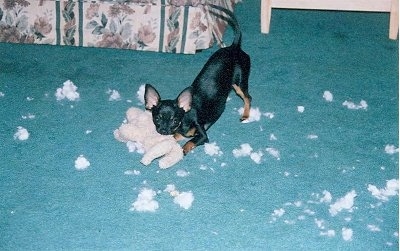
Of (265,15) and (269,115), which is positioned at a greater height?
(265,15)

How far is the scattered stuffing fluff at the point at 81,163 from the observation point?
2.59 m

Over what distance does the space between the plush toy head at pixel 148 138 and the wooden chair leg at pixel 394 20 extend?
230 cm

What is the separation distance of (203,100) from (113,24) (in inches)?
48.7

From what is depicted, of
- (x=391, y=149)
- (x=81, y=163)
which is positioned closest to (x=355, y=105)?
(x=391, y=149)

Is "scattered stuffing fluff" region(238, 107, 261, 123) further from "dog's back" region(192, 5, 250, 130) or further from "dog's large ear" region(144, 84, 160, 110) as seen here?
"dog's large ear" region(144, 84, 160, 110)

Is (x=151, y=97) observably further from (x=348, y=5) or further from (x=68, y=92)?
(x=348, y=5)

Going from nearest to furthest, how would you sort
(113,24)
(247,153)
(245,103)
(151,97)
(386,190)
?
(386,190)
(151,97)
(247,153)
(245,103)
(113,24)

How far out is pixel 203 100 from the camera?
281cm

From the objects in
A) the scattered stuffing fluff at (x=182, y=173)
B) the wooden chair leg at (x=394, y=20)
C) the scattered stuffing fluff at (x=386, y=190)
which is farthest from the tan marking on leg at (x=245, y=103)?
the wooden chair leg at (x=394, y=20)

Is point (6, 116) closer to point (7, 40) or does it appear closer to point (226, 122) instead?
point (7, 40)

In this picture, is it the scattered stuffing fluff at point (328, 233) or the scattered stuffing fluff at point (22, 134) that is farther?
the scattered stuffing fluff at point (22, 134)

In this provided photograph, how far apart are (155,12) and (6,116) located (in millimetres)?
1318

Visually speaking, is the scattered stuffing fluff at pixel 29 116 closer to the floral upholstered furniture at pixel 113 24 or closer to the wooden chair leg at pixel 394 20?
the floral upholstered furniture at pixel 113 24

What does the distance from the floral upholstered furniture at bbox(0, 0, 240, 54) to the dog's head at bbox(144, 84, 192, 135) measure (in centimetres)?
114
